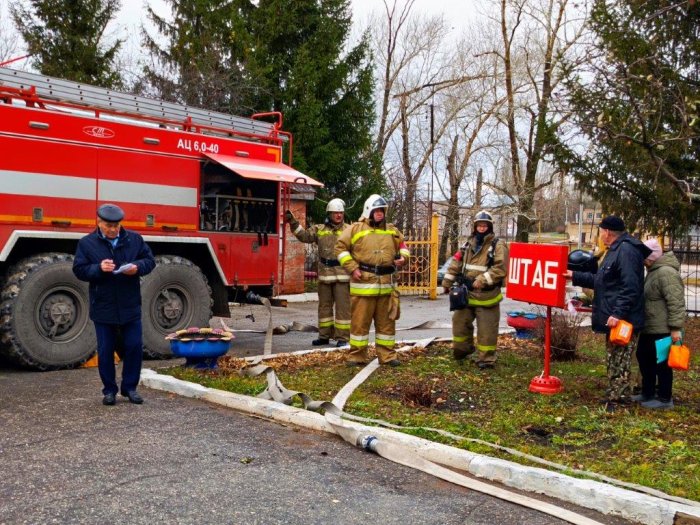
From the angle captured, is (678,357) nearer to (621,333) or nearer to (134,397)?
(621,333)

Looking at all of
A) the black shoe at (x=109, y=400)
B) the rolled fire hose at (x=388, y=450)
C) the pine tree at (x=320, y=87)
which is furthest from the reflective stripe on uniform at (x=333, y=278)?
the pine tree at (x=320, y=87)

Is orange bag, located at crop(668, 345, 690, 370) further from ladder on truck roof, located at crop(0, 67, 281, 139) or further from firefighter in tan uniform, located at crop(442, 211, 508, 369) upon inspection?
ladder on truck roof, located at crop(0, 67, 281, 139)

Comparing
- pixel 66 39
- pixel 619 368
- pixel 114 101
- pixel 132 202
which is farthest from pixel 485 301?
pixel 66 39

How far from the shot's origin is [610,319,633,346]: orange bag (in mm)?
6027

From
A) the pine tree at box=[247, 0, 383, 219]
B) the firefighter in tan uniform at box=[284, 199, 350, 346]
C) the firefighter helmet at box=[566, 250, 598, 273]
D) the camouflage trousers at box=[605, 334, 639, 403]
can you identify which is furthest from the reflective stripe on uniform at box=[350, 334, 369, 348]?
the pine tree at box=[247, 0, 383, 219]

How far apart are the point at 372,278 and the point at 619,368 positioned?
276 cm

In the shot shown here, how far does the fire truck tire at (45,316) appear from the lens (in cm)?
757

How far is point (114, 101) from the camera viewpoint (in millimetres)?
8656

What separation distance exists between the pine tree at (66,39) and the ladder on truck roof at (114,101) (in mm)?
11966

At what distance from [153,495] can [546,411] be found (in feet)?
11.5

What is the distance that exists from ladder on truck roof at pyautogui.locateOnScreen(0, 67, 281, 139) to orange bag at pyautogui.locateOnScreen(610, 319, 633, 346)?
5837 millimetres

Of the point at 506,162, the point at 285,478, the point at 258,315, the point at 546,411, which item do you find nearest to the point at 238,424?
the point at 285,478

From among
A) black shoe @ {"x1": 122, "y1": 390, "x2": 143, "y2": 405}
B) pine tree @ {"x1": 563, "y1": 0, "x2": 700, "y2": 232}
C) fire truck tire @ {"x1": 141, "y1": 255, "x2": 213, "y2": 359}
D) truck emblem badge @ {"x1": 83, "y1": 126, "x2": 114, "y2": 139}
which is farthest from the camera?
pine tree @ {"x1": 563, "y1": 0, "x2": 700, "y2": 232}

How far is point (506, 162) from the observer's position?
38.0 m
